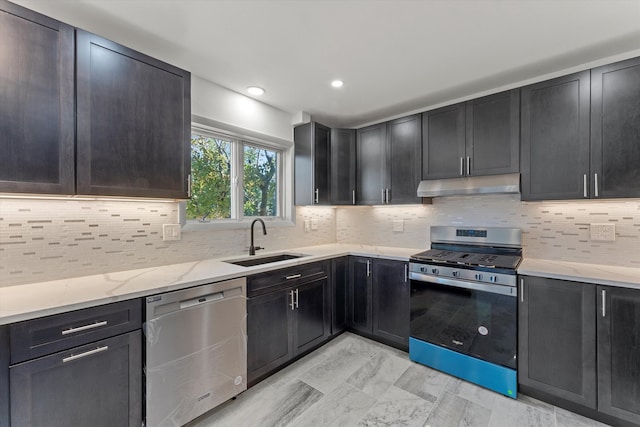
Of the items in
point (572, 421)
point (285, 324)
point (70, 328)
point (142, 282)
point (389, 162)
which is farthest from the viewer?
point (389, 162)

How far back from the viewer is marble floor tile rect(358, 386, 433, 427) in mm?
1746

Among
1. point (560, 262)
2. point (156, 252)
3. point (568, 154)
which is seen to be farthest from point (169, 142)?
point (560, 262)

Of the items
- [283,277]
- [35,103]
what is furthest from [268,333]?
[35,103]

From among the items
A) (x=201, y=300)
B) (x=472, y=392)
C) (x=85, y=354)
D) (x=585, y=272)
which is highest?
(x=585, y=272)

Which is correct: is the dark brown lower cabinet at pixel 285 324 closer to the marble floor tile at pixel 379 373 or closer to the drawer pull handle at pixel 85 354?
the marble floor tile at pixel 379 373

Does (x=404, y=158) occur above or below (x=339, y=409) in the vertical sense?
above

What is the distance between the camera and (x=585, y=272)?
188 centimetres

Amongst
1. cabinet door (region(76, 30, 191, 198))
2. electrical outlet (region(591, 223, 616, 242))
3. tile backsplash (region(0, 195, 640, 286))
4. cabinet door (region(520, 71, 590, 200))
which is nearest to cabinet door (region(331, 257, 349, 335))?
tile backsplash (region(0, 195, 640, 286))

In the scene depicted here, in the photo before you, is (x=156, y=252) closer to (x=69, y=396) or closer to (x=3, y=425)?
(x=69, y=396)

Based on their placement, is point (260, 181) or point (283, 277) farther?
point (260, 181)

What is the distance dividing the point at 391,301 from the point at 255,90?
2371 mm

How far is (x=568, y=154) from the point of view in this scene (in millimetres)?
2031

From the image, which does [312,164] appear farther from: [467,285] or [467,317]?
[467,317]

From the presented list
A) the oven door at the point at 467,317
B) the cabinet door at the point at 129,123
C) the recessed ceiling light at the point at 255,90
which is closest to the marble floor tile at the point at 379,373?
the oven door at the point at 467,317
